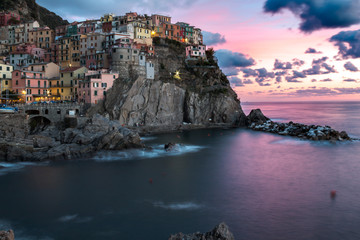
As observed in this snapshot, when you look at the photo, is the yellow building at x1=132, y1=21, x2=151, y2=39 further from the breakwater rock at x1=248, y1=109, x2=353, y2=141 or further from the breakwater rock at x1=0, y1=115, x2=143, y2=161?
the breakwater rock at x1=0, y1=115, x2=143, y2=161

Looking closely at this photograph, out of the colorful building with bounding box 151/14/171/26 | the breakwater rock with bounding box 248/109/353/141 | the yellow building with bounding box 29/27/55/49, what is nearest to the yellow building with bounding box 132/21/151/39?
the colorful building with bounding box 151/14/171/26

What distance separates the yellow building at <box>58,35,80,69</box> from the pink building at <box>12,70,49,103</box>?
10588 millimetres

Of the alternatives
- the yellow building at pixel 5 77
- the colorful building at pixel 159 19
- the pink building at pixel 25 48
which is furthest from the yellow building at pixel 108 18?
the yellow building at pixel 5 77

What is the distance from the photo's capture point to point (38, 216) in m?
19.8

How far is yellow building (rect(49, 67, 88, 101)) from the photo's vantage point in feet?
187

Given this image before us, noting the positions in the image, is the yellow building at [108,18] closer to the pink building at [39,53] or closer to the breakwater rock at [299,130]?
the pink building at [39,53]

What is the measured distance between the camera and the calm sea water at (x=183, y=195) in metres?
18.2

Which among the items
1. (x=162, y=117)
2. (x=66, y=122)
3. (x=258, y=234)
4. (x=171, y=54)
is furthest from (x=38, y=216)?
(x=171, y=54)

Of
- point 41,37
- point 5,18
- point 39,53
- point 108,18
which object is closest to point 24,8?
point 5,18

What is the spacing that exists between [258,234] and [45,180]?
18.3 m

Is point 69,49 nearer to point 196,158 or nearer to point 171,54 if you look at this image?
point 171,54

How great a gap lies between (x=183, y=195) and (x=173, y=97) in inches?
1552

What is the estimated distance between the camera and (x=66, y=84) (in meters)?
57.6

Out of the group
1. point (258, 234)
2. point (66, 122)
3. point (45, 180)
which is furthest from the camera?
point (66, 122)
